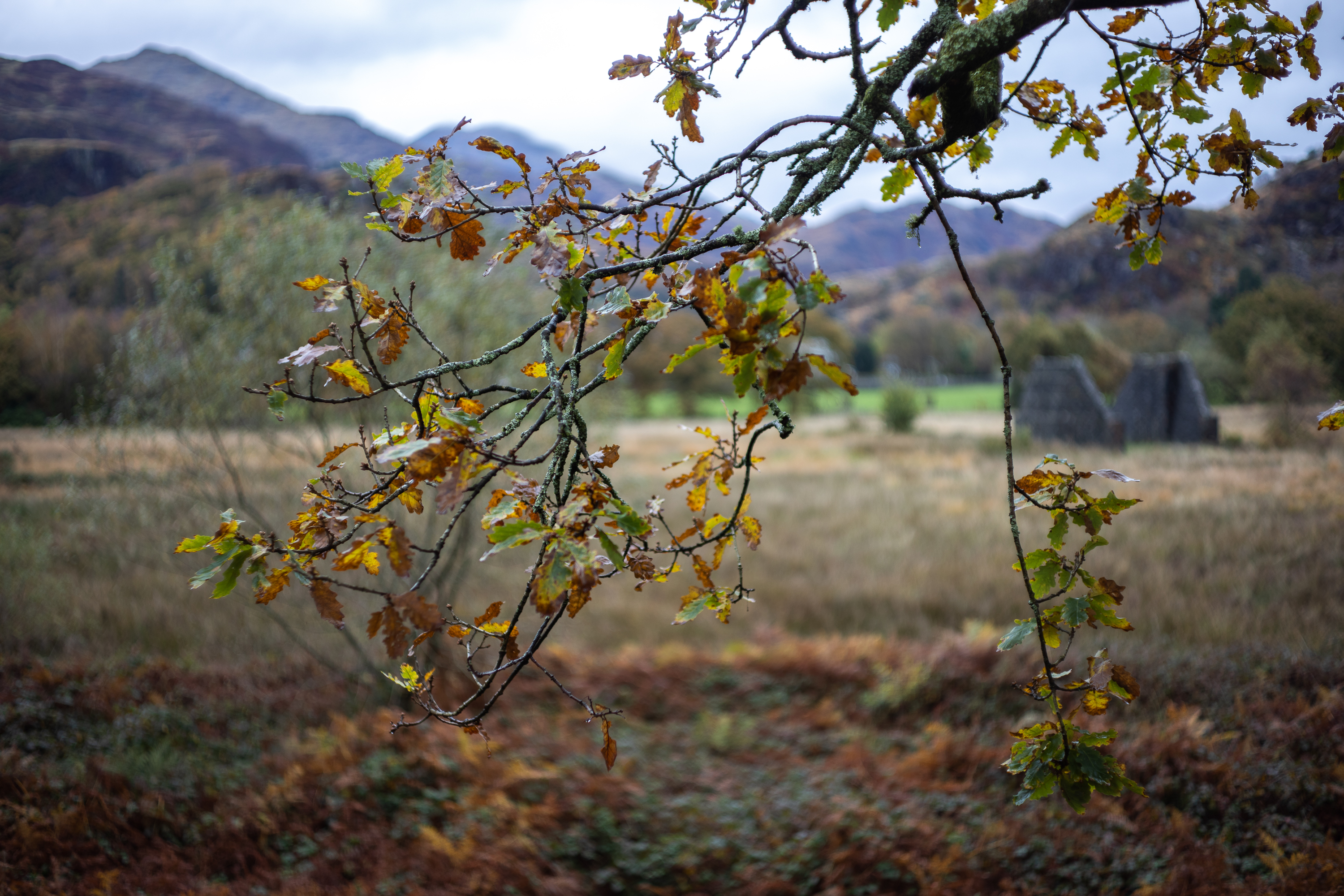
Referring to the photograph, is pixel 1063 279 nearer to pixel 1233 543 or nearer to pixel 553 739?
pixel 1233 543

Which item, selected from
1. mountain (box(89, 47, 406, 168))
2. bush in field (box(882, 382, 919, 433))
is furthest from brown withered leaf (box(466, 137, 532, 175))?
bush in field (box(882, 382, 919, 433))

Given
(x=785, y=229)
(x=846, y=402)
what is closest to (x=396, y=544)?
(x=785, y=229)

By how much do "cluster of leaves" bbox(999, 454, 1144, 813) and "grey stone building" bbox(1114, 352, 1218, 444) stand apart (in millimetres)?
13504

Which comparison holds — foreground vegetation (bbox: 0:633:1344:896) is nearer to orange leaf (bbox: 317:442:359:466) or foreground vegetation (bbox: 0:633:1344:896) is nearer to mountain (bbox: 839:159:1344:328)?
orange leaf (bbox: 317:442:359:466)

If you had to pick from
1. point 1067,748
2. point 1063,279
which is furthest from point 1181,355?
point 1067,748

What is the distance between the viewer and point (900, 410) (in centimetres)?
2125

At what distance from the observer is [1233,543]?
23.9 feet

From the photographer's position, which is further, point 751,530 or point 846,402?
point 846,402

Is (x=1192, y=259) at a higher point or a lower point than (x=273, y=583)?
higher

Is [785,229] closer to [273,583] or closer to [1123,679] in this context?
[273,583]

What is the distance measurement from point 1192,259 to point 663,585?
826cm

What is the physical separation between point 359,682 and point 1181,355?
47.0 feet

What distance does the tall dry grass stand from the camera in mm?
6262

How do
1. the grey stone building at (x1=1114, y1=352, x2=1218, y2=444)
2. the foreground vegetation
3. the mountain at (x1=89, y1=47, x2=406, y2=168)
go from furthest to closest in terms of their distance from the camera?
1. the grey stone building at (x1=1114, y1=352, x2=1218, y2=444)
2. the mountain at (x1=89, y1=47, x2=406, y2=168)
3. the foreground vegetation
